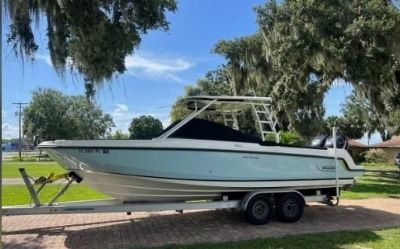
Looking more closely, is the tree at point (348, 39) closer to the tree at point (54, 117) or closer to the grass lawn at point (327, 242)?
the grass lawn at point (327, 242)

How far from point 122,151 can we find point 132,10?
4.27 metres

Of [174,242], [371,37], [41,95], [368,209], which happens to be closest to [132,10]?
[174,242]

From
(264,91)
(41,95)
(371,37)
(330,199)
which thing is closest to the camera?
(330,199)

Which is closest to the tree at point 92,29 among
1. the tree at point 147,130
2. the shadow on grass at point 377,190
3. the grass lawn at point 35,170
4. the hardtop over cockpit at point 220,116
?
the tree at point 147,130

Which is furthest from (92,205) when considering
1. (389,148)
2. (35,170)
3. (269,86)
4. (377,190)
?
(389,148)

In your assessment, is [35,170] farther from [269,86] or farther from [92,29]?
[92,29]

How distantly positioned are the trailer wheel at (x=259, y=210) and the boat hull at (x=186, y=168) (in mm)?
242

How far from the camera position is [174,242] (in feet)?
24.2

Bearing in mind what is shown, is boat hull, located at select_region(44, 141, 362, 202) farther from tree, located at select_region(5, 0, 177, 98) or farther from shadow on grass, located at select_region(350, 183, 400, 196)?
shadow on grass, located at select_region(350, 183, 400, 196)

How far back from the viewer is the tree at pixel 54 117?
2403 inches

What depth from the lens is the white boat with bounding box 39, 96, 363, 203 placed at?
7.71 metres

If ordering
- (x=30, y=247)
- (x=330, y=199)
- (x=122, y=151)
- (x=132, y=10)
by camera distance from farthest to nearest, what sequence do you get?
(x=132, y=10) → (x=330, y=199) → (x=122, y=151) → (x=30, y=247)

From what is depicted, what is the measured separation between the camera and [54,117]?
61781mm

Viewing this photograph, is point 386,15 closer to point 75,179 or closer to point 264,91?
point 264,91
